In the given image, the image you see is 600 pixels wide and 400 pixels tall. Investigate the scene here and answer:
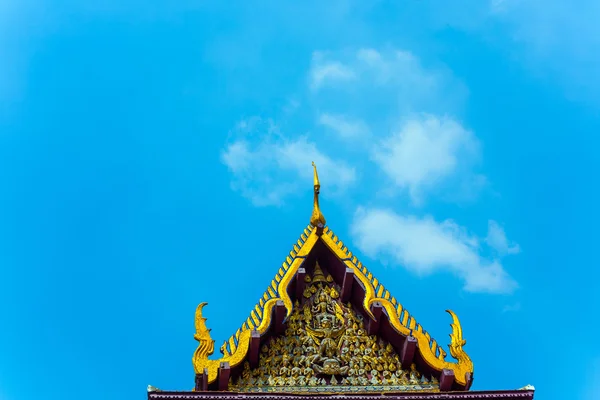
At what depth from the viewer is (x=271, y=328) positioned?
Answer: 1864cm

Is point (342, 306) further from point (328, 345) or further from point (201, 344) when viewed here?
point (201, 344)

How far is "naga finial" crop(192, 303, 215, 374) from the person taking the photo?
17422 mm

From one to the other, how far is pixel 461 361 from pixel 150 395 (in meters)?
6.40

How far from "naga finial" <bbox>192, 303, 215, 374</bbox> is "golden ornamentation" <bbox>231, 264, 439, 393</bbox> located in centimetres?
79

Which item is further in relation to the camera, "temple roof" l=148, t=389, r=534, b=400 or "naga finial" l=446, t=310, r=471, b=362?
"naga finial" l=446, t=310, r=471, b=362

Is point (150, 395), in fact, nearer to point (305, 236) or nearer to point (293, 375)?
point (293, 375)

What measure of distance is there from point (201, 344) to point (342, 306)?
11.2ft

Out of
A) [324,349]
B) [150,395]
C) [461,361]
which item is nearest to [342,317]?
A: [324,349]

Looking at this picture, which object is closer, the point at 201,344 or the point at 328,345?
the point at 201,344

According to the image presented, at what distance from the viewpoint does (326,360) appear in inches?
714

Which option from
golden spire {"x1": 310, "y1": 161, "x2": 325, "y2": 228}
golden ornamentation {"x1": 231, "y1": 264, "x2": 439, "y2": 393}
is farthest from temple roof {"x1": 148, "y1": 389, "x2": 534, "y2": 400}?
golden spire {"x1": 310, "y1": 161, "x2": 325, "y2": 228}

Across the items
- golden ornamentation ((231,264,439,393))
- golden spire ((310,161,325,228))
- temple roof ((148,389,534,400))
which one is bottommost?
temple roof ((148,389,534,400))

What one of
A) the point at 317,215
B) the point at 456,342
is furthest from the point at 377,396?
the point at 317,215

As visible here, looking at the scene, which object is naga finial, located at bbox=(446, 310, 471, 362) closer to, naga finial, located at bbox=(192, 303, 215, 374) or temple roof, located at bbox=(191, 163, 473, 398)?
temple roof, located at bbox=(191, 163, 473, 398)
